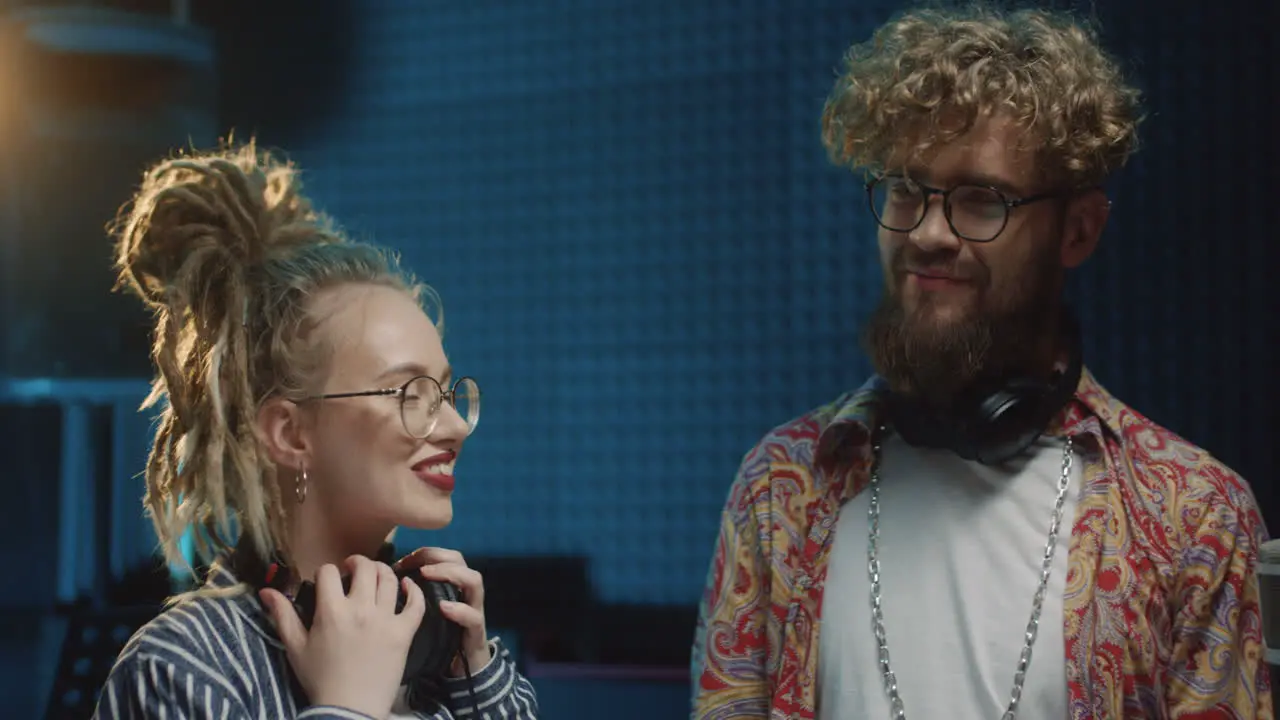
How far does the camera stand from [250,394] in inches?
54.2

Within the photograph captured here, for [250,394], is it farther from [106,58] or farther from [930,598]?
[106,58]

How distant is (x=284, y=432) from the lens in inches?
54.8

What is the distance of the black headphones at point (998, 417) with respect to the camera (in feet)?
5.18

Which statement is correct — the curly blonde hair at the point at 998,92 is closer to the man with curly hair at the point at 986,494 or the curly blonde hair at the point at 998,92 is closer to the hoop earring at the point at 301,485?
the man with curly hair at the point at 986,494

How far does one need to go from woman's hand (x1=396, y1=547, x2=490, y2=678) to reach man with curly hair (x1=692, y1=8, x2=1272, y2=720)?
0.34m

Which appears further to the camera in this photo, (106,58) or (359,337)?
(106,58)

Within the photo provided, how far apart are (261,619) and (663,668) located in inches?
40.4

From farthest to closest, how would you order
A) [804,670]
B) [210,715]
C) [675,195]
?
1. [675,195]
2. [804,670]
3. [210,715]

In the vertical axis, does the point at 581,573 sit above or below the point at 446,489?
below

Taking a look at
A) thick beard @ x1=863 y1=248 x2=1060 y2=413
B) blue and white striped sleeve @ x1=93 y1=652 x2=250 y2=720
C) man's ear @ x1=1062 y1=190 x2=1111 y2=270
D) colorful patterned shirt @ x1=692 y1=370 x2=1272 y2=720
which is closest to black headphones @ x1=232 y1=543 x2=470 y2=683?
blue and white striped sleeve @ x1=93 y1=652 x2=250 y2=720

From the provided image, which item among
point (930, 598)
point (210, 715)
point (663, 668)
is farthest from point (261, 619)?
point (663, 668)

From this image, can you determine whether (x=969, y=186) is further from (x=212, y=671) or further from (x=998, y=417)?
(x=212, y=671)

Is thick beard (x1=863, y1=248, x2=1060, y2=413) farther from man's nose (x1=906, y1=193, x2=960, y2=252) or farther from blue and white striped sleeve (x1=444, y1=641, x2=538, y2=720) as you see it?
blue and white striped sleeve (x1=444, y1=641, x2=538, y2=720)

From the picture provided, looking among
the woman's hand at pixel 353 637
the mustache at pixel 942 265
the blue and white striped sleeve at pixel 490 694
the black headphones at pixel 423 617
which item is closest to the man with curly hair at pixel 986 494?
the mustache at pixel 942 265
